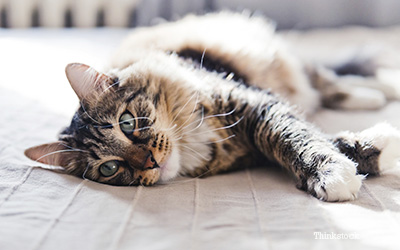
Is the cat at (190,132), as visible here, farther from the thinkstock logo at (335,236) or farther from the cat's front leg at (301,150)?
the thinkstock logo at (335,236)

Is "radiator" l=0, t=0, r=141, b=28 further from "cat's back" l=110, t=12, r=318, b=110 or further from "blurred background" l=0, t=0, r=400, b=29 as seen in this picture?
"cat's back" l=110, t=12, r=318, b=110

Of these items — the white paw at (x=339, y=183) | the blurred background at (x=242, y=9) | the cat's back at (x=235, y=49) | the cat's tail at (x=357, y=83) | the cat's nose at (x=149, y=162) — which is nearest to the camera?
the white paw at (x=339, y=183)

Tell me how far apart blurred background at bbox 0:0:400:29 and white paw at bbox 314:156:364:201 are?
2.20m

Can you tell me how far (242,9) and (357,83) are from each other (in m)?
1.23

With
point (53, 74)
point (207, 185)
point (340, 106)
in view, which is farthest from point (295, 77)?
point (53, 74)

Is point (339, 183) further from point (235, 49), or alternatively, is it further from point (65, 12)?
point (65, 12)

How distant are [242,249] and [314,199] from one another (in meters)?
0.32

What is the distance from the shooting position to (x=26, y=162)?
3.98 feet

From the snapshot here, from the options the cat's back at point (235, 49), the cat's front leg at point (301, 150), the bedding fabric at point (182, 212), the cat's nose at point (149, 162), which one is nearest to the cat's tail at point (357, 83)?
the cat's back at point (235, 49)

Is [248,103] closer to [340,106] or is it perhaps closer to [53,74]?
[340,106]

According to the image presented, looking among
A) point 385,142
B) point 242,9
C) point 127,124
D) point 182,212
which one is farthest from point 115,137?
point 242,9

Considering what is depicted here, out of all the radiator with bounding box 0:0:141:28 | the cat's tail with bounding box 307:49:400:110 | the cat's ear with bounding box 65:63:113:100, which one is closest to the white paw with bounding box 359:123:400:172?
the cat's tail with bounding box 307:49:400:110

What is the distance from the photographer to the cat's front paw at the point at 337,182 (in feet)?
3.25

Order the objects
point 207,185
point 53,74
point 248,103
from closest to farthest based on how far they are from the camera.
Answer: point 207,185 < point 248,103 < point 53,74
